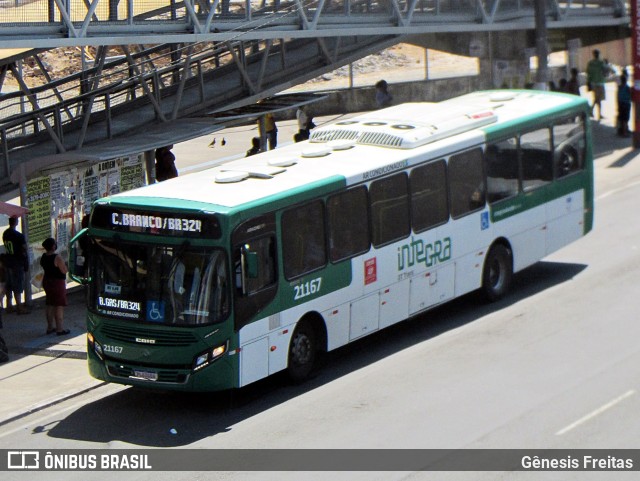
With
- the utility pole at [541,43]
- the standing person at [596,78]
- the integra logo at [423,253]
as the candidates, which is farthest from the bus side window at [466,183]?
the standing person at [596,78]

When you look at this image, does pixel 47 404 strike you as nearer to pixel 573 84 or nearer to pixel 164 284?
pixel 164 284

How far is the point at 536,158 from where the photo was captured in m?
20.4

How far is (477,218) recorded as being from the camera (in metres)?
19.0

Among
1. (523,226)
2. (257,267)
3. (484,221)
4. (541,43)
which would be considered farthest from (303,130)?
(257,267)

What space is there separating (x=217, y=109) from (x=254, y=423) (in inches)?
473

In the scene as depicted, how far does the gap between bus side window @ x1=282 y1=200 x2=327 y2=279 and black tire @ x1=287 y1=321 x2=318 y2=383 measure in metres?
0.74

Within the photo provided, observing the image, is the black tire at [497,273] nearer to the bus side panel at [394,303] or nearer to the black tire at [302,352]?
the bus side panel at [394,303]

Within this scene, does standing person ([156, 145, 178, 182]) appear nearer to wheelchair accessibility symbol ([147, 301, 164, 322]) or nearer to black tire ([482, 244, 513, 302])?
black tire ([482, 244, 513, 302])

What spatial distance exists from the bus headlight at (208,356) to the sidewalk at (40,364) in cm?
234

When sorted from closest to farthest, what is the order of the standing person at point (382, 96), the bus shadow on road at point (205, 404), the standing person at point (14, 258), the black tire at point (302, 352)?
the bus shadow on road at point (205, 404) < the black tire at point (302, 352) < the standing person at point (14, 258) < the standing person at point (382, 96)

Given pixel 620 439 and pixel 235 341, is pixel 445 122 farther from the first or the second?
pixel 620 439

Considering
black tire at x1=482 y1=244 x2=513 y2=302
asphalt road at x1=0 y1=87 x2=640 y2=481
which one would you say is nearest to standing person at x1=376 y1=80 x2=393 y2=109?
black tire at x1=482 y1=244 x2=513 y2=302

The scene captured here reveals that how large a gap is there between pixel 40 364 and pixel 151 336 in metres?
3.46

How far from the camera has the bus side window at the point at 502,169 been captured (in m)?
19.3
